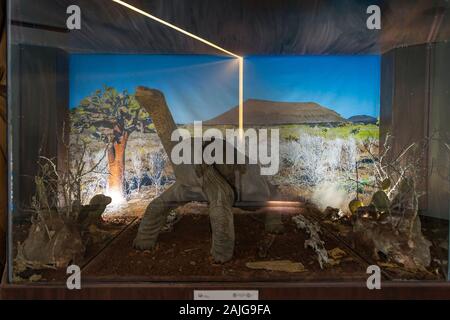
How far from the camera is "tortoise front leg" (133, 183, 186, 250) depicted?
98 cm

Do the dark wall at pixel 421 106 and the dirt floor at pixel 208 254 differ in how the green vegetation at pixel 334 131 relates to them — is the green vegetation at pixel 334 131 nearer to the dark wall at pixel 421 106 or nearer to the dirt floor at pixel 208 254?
the dark wall at pixel 421 106

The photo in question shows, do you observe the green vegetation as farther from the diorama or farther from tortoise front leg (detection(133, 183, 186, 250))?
tortoise front leg (detection(133, 183, 186, 250))

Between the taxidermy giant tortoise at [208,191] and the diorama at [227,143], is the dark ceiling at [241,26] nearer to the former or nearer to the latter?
the diorama at [227,143]

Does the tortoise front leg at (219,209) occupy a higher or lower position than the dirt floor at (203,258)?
higher

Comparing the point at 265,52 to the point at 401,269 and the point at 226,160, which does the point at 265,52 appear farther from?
the point at 401,269

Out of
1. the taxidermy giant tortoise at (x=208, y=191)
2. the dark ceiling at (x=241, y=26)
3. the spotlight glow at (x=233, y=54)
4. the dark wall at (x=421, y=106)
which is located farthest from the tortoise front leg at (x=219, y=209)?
the dark wall at (x=421, y=106)

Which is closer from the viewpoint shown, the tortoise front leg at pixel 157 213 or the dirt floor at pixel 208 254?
the dirt floor at pixel 208 254

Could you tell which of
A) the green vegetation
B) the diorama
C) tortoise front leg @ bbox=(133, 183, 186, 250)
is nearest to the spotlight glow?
the diorama

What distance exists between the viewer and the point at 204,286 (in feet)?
2.78

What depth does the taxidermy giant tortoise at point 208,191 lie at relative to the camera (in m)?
0.95

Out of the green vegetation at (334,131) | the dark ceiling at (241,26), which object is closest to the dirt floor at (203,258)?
the green vegetation at (334,131)

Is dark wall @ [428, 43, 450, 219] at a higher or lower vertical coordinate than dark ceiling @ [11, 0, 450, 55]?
lower

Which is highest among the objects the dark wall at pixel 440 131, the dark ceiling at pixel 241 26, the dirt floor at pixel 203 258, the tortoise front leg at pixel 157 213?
the dark ceiling at pixel 241 26

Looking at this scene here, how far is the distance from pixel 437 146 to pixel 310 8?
1.63 feet
